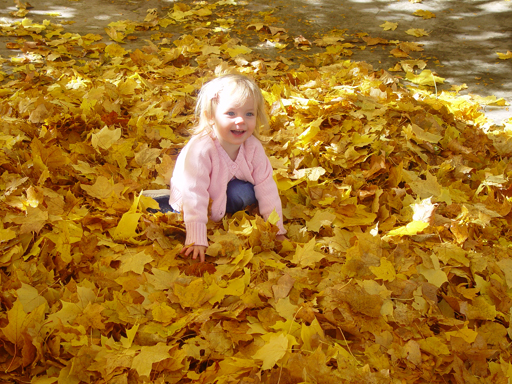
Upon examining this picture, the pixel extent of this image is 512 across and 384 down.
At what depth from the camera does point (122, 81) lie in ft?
10.2

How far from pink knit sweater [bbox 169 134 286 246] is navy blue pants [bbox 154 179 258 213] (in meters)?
0.03

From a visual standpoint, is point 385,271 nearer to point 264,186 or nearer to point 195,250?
point 264,186

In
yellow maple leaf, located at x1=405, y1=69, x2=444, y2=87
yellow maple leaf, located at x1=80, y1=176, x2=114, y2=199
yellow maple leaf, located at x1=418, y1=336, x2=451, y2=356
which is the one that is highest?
yellow maple leaf, located at x1=405, y1=69, x2=444, y2=87

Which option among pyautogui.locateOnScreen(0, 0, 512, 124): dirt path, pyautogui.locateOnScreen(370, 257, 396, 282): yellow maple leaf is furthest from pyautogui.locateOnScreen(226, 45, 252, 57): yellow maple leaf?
pyautogui.locateOnScreen(370, 257, 396, 282): yellow maple leaf

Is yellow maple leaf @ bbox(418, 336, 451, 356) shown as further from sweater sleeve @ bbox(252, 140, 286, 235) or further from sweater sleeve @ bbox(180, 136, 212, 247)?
sweater sleeve @ bbox(180, 136, 212, 247)

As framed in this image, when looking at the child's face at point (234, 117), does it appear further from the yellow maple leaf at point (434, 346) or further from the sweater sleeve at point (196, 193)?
the yellow maple leaf at point (434, 346)

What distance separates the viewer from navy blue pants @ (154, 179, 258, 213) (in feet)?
6.72

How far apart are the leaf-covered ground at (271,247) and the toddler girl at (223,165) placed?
0.09 metres

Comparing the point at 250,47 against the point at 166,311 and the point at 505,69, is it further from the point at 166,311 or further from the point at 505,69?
the point at 166,311

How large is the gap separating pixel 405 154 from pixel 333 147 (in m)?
0.42

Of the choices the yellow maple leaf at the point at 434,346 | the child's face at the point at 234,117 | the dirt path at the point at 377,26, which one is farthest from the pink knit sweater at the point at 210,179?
the dirt path at the point at 377,26

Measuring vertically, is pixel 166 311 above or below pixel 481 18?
below

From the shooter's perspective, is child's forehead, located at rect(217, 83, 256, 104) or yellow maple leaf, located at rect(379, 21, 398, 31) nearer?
child's forehead, located at rect(217, 83, 256, 104)

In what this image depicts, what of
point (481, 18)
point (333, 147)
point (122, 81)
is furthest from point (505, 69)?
point (122, 81)
